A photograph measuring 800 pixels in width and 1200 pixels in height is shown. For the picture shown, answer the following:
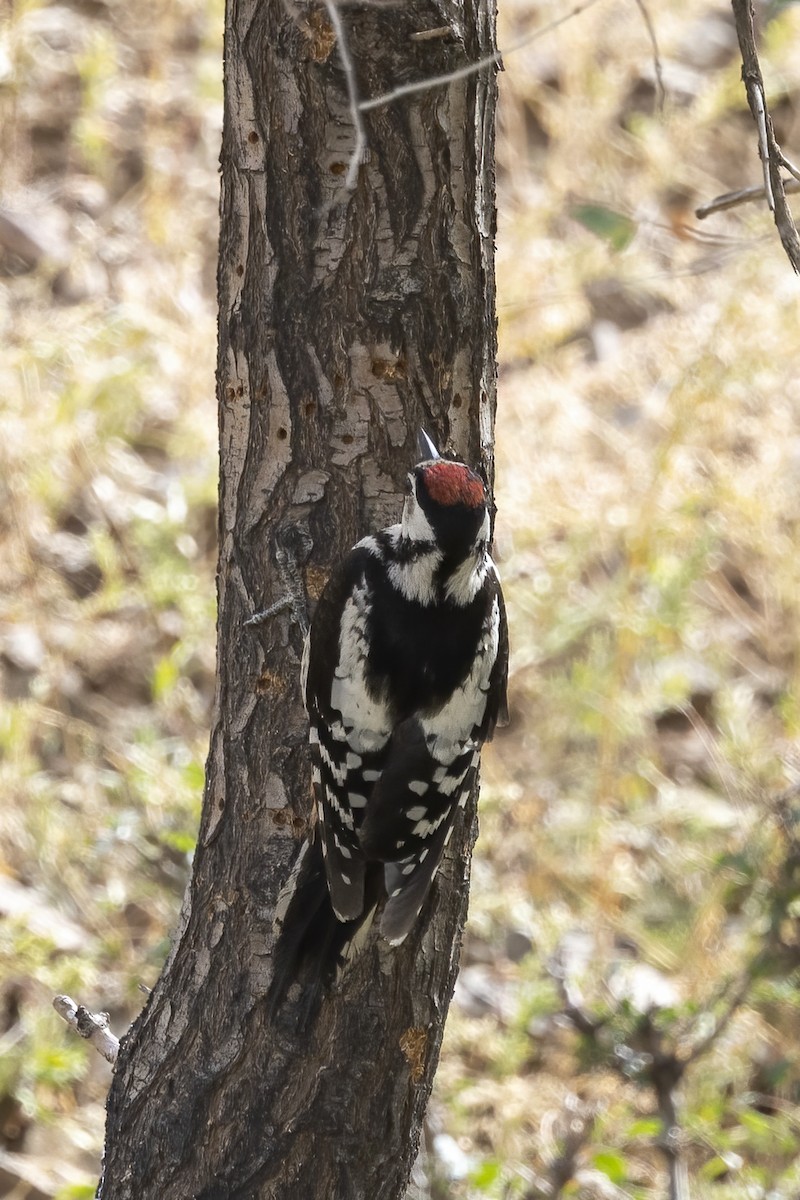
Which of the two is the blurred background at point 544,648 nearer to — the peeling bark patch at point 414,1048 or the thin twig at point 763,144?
the peeling bark patch at point 414,1048

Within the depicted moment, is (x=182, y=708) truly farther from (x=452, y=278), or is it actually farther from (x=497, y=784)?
(x=452, y=278)

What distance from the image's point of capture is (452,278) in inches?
90.3

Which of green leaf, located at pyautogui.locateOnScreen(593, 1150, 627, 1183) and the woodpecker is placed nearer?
the woodpecker

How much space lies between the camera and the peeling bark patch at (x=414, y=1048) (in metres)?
2.42

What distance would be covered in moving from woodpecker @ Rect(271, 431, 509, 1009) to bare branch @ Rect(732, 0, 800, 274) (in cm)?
65

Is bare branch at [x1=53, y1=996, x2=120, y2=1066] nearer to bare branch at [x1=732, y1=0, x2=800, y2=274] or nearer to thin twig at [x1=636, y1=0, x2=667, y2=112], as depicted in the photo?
bare branch at [x1=732, y1=0, x2=800, y2=274]

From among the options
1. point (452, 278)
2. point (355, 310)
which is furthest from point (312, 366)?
point (452, 278)

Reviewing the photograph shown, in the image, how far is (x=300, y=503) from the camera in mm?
2391

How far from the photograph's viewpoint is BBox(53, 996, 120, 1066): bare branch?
2.56m

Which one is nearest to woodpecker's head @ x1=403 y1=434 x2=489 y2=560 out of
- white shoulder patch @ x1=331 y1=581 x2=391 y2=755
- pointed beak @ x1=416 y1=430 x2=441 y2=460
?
pointed beak @ x1=416 y1=430 x2=441 y2=460

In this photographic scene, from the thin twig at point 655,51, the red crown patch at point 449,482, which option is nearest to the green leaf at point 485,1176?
the red crown patch at point 449,482

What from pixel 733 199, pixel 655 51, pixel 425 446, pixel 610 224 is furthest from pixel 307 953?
pixel 610 224

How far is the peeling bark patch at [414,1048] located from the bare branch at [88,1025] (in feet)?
1.93

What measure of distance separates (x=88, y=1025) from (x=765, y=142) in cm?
199
